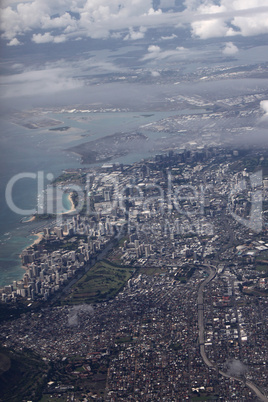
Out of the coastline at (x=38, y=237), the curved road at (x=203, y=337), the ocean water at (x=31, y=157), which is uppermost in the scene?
the ocean water at (x=31, y=157)

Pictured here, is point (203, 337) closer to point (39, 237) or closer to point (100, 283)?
point (100, 283)

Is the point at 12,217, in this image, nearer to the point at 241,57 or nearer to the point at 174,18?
the point at 241,57

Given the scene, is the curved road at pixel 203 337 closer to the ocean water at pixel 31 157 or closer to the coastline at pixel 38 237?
the ocean water at pixel 31 157

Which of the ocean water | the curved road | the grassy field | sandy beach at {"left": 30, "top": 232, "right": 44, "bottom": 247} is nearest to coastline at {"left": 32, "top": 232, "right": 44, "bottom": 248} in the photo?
sandy beach at {"left": 30, "top": 232, "right": 44, "bottom": 247}

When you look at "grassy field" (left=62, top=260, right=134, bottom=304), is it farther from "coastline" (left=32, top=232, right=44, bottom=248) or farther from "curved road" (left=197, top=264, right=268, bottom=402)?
"coastline" (left=32, top=232, right=44, bottom=248)

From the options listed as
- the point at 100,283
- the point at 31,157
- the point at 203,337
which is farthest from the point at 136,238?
the point at 31,157

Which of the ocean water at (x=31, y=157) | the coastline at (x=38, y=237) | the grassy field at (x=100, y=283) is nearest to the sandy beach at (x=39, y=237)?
the coastline at (x=38, y=237)

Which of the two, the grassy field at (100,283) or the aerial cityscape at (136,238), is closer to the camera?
the aerial cityscape at (136,238)
